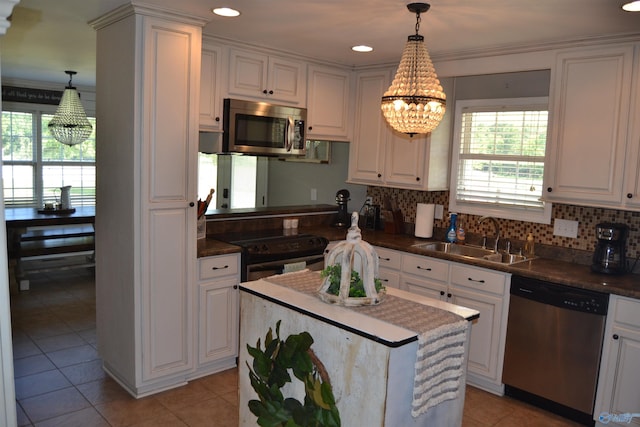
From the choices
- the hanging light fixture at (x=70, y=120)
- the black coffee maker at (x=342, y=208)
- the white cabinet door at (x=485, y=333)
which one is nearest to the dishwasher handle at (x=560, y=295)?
the white cabinet door at (x=485, y=333)

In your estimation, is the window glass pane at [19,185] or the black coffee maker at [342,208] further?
the window glass pane at [19,185]

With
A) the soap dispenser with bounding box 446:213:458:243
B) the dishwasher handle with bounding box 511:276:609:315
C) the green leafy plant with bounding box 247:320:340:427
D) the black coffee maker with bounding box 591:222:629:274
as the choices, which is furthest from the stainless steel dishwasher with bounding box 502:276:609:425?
→ the green leafy plant with bounding box 247:320:340:427

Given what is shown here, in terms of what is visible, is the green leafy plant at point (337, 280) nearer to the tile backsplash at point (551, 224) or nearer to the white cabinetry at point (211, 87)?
the white cabinetry at point (211, 87)

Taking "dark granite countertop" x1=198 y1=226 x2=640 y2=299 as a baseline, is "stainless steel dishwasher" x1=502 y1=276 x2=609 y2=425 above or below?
below

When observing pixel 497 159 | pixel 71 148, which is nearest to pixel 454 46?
pixel 497 159

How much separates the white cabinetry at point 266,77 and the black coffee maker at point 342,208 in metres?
0.97

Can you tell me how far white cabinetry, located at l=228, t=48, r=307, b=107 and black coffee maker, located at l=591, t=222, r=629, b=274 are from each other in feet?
7.73

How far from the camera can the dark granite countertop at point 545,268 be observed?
2967 millimetres

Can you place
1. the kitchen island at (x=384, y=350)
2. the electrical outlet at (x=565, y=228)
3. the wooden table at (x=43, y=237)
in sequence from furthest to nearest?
the wooden table at (x=43, y=237)
the electrical outlet at (x=565, y=228)
the kitchen island at (x=384, y=350)

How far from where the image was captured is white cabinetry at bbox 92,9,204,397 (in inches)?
120

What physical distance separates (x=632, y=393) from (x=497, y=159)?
6.00ft

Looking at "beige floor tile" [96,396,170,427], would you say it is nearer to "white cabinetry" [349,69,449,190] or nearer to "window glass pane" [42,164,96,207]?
"white cabinetry" [349,69,449,190]

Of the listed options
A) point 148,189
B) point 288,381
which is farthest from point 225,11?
point 288,381

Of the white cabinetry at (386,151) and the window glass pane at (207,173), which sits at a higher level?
the white cabinetry at (386,151)
